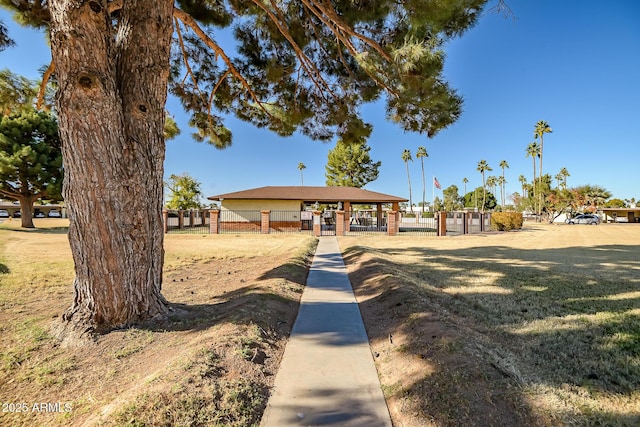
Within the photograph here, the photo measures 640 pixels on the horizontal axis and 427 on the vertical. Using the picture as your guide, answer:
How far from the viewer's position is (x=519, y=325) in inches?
174

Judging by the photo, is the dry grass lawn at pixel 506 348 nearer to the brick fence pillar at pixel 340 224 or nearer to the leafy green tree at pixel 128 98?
the leafy green tree at pixel 128 98

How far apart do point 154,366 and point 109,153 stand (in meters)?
2.49

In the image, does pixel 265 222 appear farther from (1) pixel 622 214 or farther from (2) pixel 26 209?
(1) pixel 622 214

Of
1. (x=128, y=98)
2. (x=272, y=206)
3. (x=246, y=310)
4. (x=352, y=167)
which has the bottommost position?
(x=246, y=310)

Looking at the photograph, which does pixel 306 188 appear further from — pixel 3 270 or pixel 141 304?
pixel 141 304

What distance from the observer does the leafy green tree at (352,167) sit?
4206 cm

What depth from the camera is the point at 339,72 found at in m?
8.27

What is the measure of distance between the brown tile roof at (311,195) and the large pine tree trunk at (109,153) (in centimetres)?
1963

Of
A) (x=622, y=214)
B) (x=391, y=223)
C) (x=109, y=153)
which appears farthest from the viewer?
(x=622, y=214)

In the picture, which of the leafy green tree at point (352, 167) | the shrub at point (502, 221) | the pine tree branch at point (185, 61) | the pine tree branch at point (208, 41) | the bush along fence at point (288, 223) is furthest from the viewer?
the leafy green tree at point (352, 167)

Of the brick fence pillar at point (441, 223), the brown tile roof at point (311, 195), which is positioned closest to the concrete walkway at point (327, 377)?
the brick fence pillar at point (441, 223)

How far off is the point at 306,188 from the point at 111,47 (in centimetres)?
2387

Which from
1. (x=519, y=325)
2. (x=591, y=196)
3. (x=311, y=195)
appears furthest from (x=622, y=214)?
(x=519, y=325)

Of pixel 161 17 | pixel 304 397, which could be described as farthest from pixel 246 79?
pixel 304 397
